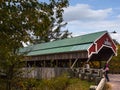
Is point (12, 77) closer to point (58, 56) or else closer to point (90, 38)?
point (90, 38)

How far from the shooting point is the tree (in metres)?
12.5

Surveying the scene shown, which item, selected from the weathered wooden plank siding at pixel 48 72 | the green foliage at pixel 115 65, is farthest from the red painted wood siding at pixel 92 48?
the green foliage at pixel 115 65

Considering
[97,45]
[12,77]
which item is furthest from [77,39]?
[12,77]

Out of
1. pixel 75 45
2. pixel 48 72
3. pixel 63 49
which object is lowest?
pixel 48 72

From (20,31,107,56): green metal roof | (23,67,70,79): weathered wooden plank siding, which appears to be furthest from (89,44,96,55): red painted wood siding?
(23,67,70,79): weathered wooden plank siding

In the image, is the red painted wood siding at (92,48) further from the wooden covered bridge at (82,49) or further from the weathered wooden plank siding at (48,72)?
the weathered wooden plank siding at (48,72)

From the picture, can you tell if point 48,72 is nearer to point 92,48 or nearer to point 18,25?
point 92,48

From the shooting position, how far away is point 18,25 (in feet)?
43.5

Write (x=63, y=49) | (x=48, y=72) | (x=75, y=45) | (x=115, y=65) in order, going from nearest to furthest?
(x=75, y=45), (x=63, y=49), (x=48, y=72), (x=115, y=65)

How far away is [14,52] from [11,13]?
1785mm

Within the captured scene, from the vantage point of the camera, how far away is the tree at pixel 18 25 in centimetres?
1248

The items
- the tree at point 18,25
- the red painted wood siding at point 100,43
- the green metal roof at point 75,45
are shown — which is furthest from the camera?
the green metal roof at point 75,45

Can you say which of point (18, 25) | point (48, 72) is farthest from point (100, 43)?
point (18, 25)

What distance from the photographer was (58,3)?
13.8m
